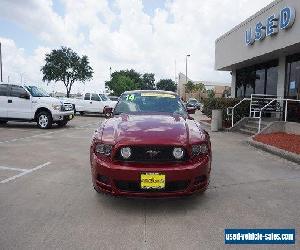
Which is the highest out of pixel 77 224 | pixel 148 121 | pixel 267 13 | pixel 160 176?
pixel 267 13

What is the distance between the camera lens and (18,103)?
51.0ft

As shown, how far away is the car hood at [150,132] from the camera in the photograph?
4.48m

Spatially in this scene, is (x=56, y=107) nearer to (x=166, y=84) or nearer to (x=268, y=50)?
(x=268, y=50)

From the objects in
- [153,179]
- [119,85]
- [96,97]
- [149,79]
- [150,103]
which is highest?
[149,79]

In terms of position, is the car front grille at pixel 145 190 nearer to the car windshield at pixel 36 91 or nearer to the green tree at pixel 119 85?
the car windshield at pixel 36 91

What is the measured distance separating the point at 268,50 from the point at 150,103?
1091cm

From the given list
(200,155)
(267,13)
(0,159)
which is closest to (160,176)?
(200,155)

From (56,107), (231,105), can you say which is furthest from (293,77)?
(56,107)

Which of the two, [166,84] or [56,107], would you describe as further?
[166,84]

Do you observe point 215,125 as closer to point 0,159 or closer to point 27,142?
point 27,142

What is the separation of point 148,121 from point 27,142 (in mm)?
7102

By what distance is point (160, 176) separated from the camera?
14.1ft

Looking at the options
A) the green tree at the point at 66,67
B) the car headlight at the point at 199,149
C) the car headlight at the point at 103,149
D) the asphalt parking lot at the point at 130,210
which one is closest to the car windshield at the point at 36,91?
the asphalt parking lot at the point at 130,210

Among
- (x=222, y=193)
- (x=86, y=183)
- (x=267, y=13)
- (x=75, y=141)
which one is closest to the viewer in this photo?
(x=222, y=193)
